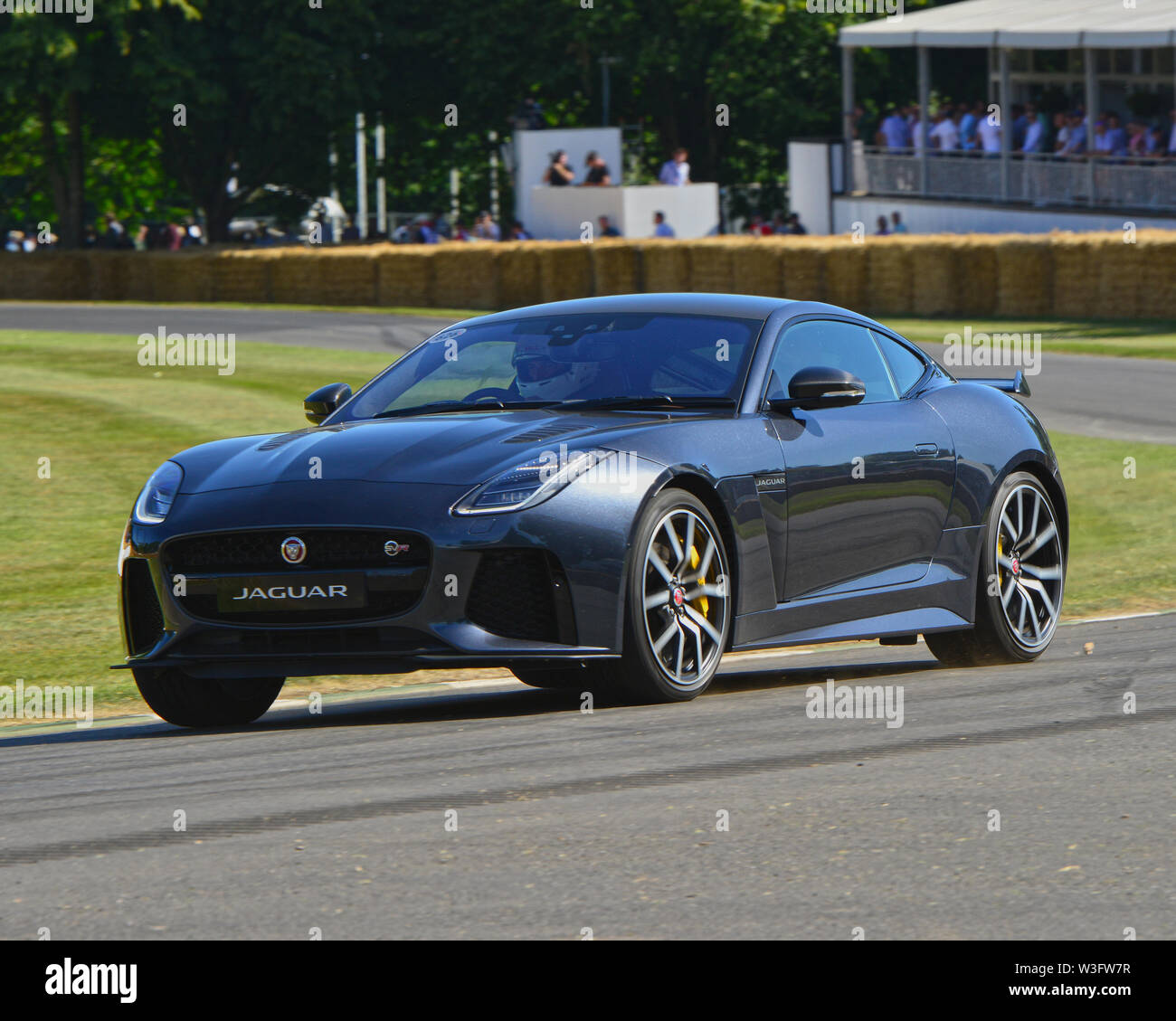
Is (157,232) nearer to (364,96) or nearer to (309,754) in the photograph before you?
(364,96)

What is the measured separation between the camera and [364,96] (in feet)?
178

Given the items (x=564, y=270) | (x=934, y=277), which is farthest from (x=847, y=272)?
(x=564, y=270)

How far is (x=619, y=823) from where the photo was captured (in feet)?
17.7

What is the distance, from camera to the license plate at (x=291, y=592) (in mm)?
7125

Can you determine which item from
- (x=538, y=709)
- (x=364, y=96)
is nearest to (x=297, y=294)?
(x=364, y=96)

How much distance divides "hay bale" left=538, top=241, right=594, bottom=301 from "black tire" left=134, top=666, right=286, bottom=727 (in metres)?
31.1

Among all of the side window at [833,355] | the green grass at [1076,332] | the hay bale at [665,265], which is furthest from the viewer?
the hay bale at [665,265]

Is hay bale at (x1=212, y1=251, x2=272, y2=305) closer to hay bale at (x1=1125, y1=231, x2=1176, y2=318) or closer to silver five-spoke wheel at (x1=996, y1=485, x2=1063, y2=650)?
hay bale at (x1=1125, y1=231, x2=1176, y2=318)

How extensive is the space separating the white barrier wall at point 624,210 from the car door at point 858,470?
34096 mm

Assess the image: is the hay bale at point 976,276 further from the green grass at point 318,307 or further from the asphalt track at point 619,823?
the asphalt track at point 619,823

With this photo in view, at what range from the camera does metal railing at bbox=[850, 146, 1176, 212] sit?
3772 centimetres

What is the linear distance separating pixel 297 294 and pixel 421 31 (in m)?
13.5

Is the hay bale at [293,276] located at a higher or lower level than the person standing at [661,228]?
lower

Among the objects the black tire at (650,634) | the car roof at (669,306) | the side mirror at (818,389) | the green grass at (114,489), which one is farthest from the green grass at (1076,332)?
the black tire at (650,634)
